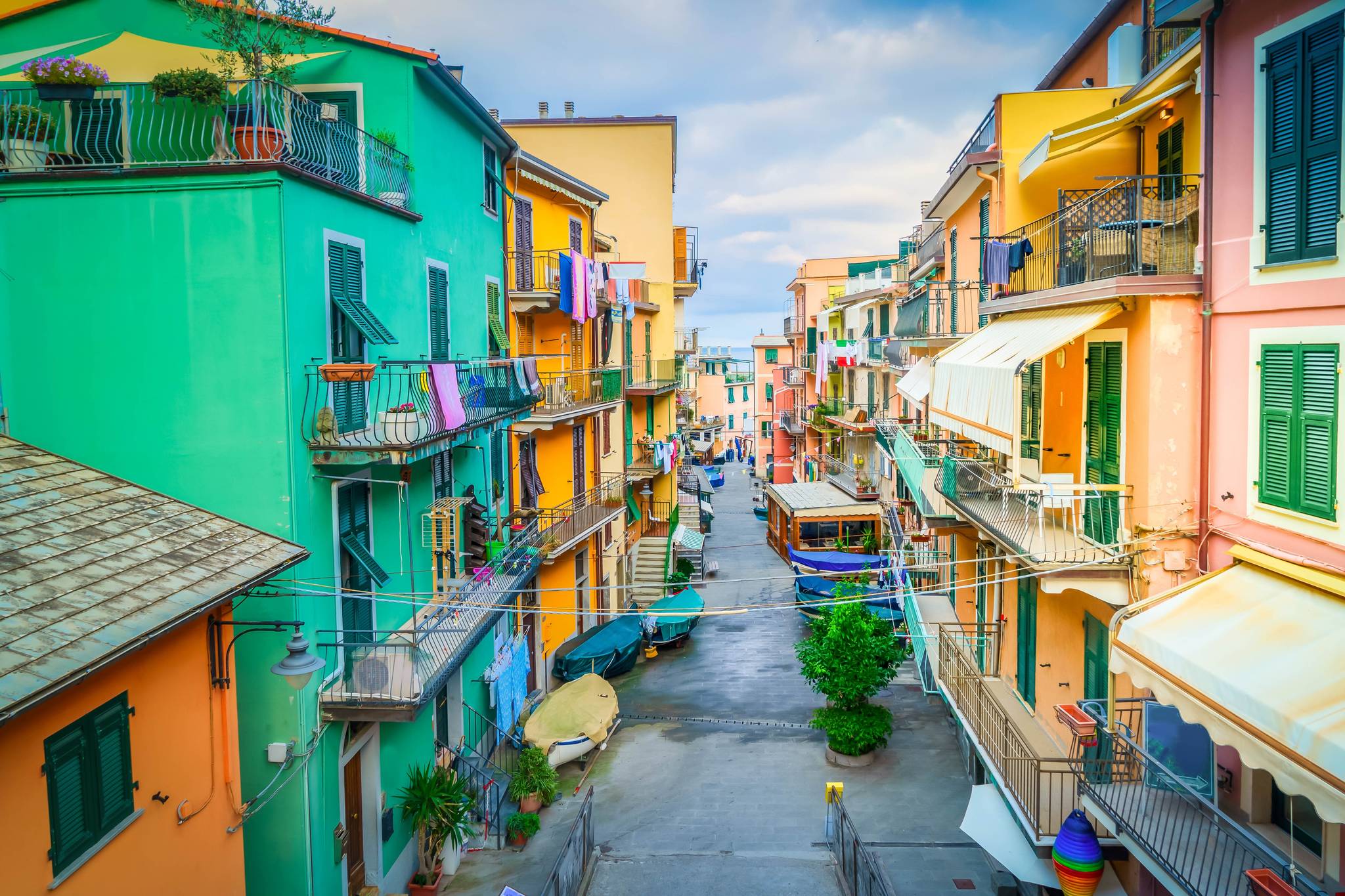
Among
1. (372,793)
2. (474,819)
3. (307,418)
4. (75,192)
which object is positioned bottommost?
(474,819)

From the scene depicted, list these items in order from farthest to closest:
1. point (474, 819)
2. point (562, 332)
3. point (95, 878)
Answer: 1. point (562, 332)
2. point (474, 819)
3. point (95, 878)

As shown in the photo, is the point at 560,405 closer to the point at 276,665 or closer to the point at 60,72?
the point at 60,72

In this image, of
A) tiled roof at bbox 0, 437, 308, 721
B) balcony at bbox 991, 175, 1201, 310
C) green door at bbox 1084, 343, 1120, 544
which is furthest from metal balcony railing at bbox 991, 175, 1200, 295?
tiled roof at bbox 0, 437, 308, 721

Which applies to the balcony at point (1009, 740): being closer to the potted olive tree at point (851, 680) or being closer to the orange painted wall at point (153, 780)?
the potted olive tree at point (851, 680)

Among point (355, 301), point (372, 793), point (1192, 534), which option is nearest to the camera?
point (1192, 534)

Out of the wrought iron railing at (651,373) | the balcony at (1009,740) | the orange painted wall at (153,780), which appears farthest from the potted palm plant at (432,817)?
the wrought iron railing at (651,373)

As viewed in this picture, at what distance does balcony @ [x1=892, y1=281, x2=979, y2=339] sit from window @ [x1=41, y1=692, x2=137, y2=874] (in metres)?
17.3

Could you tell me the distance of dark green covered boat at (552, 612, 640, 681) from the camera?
81.0 ft

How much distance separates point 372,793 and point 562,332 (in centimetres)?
1456

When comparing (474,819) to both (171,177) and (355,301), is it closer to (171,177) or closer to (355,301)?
(355,301)

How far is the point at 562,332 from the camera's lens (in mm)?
25719

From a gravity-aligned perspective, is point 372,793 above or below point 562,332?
below

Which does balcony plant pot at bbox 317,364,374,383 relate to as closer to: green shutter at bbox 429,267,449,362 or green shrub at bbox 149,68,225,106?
green shrub at bbox 149,68,225,106

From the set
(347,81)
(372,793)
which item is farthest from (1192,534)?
(347,81)
